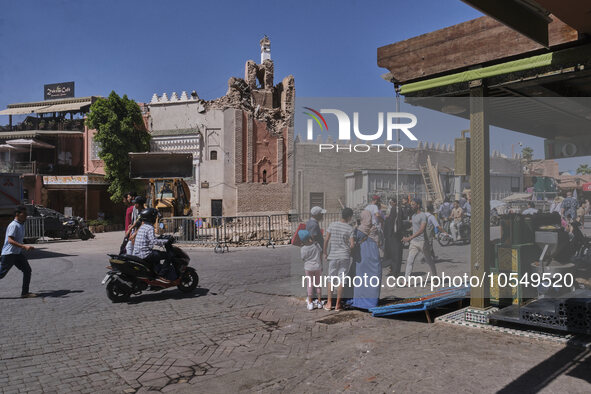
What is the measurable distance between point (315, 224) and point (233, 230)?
10.6 metres

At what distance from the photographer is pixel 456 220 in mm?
17016

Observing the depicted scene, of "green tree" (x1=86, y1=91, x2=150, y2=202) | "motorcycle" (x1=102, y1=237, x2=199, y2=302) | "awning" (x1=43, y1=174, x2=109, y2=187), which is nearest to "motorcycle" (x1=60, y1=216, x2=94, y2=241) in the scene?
"green tree" (x1=86, y1=91, x2=150, y2=202)

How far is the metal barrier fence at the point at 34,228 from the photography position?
63.4 feet

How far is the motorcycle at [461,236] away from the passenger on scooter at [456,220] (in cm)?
12

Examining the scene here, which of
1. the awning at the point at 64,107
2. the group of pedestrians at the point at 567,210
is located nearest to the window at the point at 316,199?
the group of pedestrians at the point at 567,210

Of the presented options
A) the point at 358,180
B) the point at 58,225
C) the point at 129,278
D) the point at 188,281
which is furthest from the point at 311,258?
the point at 58,225

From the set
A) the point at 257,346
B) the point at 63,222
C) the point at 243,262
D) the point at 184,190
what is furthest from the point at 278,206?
the point at 257,346

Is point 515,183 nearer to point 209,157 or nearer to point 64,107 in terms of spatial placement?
point 209,157

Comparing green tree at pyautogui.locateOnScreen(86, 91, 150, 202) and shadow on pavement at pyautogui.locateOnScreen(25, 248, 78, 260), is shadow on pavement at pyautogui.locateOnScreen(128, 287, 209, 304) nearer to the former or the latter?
shadow on pavement at pyautogui.locateOnScreen(25, 248, 78, 260)

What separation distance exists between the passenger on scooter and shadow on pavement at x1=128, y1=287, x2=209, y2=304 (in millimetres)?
11413

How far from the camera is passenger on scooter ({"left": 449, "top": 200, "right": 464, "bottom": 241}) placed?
16.8m

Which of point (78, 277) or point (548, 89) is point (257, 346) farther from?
point (78, 277)

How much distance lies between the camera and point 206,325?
634cm

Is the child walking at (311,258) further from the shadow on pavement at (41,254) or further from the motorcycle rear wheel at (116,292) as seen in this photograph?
the shadow on pavement at (41,254)
